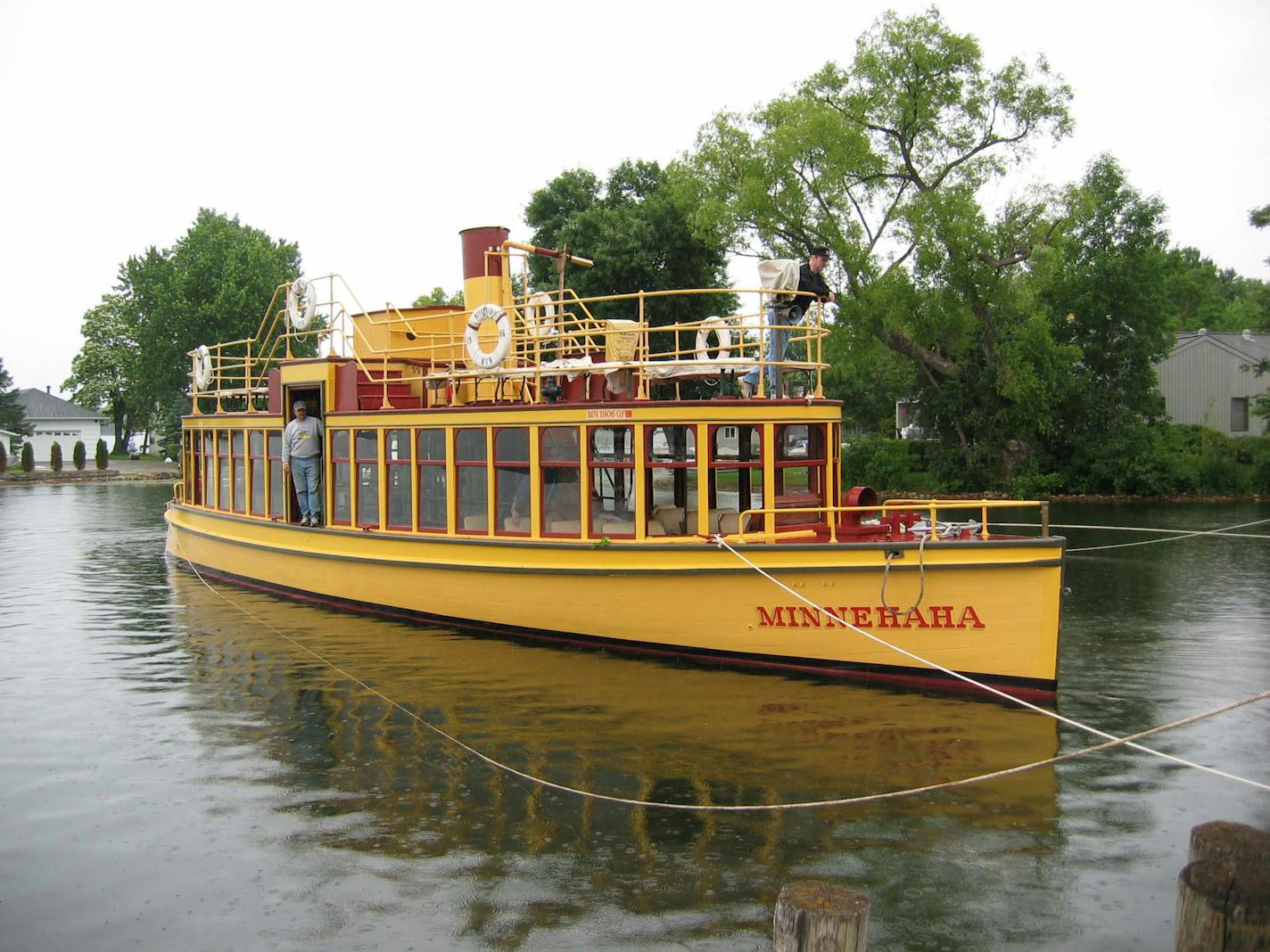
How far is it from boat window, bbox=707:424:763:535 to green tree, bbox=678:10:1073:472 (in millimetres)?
21552

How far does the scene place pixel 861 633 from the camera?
10.9m

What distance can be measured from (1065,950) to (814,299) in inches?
338

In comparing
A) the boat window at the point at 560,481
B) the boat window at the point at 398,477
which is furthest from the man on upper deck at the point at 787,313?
the boat window at the point at 398,477

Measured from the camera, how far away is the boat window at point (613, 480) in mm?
12352

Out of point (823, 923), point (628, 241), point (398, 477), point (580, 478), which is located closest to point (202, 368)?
point (398, 477)

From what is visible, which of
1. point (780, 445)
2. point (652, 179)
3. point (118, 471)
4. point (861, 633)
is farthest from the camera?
point (118, 471)

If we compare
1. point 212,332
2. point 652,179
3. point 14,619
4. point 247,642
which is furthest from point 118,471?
point 247,642

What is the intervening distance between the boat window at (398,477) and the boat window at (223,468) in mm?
5050

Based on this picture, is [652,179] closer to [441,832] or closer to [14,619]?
[14,619]

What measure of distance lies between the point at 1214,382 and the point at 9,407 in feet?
228

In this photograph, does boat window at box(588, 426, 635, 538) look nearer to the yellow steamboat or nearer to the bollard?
the yellow steamboat

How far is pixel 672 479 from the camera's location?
1270cm

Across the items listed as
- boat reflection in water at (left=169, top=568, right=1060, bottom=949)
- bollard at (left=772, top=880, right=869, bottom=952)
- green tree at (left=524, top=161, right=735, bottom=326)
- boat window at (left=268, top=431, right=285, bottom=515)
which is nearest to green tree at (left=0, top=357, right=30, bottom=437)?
green tree at (left=524, top=161, right=735, bottom=326)

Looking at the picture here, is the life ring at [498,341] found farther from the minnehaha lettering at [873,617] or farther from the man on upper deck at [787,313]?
the minnehaha lettering at [873,617]
